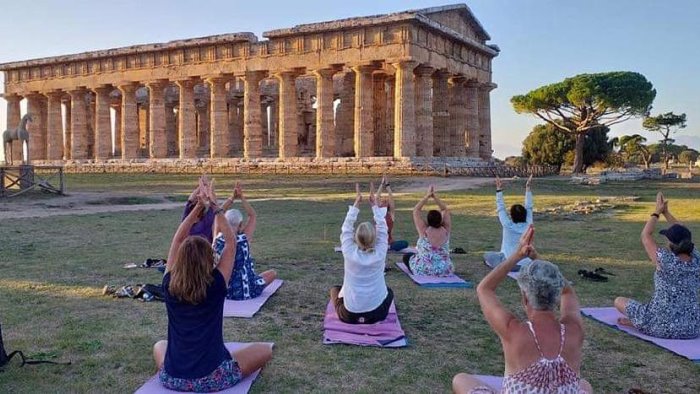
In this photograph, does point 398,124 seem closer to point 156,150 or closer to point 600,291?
point 156,150

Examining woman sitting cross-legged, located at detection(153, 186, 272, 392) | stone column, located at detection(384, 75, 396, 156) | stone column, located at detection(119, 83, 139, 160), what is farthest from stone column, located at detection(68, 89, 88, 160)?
woman sitting cross-legged, located at detection(153, 186, 272, 392)

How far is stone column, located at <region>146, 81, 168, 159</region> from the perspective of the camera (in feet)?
170

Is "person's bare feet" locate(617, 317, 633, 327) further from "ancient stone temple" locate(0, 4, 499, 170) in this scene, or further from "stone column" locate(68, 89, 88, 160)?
"stone column" locate(68, 89, 88, 160)

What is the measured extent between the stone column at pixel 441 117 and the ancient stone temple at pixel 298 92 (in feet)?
0.27

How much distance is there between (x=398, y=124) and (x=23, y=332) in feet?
115

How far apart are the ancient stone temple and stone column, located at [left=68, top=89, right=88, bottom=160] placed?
4.9 inches

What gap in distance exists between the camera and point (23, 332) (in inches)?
290

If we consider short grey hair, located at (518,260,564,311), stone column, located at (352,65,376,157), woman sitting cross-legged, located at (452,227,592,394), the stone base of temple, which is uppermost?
stone column, located at (352,65,376,157)

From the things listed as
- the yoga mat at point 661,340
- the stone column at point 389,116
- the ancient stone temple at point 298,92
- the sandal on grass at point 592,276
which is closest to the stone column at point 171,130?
the ancient stone temple at point 298,92

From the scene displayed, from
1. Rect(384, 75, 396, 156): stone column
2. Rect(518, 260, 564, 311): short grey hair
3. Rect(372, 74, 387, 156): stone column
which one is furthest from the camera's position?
Rect(372, 74, 387, 156): stone column

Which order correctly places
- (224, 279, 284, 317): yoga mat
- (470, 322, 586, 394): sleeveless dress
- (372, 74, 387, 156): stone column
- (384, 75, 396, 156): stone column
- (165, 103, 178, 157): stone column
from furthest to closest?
(165, 103, 178, 157): stone column
(372, 74, 387, 156): stone column
(384, 75, 396, 156): stone column
(224, 279, 284, 317): yoga mat
(470, 322, 586, 394): sleeveless dress

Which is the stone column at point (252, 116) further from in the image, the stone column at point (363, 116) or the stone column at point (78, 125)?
the stone column at point (78, 125)

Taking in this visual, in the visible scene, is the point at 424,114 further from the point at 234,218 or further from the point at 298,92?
the point at 234,218

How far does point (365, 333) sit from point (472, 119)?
4344 centimetres
